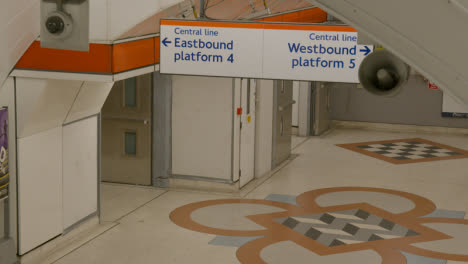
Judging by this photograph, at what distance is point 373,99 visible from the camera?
53.7ft

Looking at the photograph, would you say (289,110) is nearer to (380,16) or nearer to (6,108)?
(6,108)

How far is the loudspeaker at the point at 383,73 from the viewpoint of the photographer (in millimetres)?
3061

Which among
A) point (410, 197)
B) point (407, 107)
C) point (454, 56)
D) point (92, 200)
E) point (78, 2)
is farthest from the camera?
point (407, 107)

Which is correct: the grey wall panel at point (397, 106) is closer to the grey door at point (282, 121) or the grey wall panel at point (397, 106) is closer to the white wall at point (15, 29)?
the grey door at point (282, 121)

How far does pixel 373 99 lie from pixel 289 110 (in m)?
4.06

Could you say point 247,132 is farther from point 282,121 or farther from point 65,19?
point 65,19

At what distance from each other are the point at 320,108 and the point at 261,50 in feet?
28.7

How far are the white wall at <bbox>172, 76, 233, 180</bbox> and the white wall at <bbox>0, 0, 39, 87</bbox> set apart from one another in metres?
3.73

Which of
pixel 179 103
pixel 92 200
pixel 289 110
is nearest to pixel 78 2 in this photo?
pixel 92 200

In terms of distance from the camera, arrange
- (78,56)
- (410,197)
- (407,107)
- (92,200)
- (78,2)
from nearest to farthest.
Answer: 1. (78,2)
2. (78,56)
3. (92,200)
4. (410,197)
5. (407,107)

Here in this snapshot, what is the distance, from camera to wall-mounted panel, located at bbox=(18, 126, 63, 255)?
23.3ft

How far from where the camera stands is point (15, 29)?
6.46m

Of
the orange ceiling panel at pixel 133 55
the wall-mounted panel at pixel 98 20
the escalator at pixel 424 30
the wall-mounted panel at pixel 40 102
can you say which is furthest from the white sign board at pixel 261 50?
the escalator at pixel 424 30

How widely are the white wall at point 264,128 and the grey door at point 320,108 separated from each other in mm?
3581
